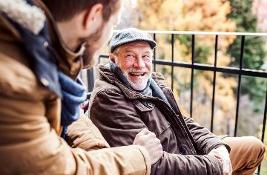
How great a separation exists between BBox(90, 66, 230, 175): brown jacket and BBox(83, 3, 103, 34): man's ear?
0.93m

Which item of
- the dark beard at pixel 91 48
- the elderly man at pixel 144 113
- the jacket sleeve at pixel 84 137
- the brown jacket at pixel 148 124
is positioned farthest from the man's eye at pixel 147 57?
the dark beard at pixel 91 48

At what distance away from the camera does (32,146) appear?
0.90 meters

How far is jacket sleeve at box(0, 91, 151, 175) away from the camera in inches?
33.6

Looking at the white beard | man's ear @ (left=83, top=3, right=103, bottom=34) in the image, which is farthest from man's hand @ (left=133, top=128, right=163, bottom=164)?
man's ear @ (left=83, top=3, right=103, bottom=34)

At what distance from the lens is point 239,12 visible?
11.3 meters

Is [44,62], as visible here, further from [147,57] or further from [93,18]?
[147,57]

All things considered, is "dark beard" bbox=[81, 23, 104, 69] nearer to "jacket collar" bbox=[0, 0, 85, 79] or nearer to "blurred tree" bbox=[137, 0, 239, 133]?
"jacket collar" bbox=[0, 0, 85, 79]

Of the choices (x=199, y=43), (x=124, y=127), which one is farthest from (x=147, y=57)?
(x=199, y=43)

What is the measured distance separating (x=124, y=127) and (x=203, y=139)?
67 centimetres

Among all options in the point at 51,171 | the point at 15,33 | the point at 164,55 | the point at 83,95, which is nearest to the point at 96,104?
the point at 83,95

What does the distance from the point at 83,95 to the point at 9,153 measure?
12.5 inches

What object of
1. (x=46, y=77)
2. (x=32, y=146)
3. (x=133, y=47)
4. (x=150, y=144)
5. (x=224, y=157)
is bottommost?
(x=224, y=157)

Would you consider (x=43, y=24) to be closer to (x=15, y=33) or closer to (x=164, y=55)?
(x=15, y=33)

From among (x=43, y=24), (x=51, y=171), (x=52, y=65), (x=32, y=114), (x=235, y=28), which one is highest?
(x=235, y=28)
